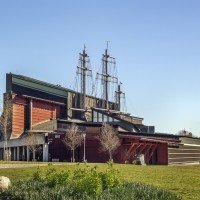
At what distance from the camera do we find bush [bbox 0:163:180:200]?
14.7m

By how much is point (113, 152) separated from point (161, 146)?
26.4ft

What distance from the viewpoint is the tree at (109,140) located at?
202ft

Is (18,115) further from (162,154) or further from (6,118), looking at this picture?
(162,154)

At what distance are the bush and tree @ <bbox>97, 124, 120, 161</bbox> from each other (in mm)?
43098

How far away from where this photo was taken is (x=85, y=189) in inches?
585

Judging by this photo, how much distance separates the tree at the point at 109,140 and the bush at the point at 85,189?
4310cm

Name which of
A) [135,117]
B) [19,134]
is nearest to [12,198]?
[19,134]

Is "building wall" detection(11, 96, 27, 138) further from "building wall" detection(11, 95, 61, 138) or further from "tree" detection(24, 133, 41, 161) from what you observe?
"tree" detection(24, 133, 41, 161)

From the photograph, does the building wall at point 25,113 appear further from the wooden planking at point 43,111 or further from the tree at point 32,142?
the tree at point 32,142

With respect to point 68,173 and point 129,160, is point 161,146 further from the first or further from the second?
point 68,173

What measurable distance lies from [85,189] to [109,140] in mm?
46784

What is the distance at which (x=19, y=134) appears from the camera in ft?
246

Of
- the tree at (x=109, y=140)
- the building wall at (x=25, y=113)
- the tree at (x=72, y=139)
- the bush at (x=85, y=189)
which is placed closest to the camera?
the bush at (x=85, y=189)

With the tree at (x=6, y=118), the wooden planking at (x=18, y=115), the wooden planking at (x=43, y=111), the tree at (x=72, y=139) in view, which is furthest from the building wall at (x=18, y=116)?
the tree at (x=72, y=139)
